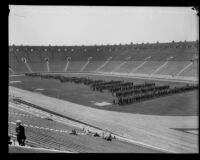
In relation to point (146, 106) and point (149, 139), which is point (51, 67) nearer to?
point (146, 106)

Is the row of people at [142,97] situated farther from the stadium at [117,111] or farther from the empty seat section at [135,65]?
the empty seat section at [135,65]

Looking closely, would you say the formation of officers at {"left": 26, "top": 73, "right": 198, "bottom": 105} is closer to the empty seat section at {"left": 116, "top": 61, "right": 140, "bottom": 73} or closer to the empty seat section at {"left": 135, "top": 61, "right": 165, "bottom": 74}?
the empty seat section at {"left": 135, "top": 61, "right": 165, "bottom": 74}

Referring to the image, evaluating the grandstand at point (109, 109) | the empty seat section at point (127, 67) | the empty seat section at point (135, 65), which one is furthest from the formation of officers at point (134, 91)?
the empty seat section at point (127, 67)

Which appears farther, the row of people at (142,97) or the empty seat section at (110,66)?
the empty seat section at (110,66)

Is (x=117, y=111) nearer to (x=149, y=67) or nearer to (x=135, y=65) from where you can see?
(x=149, y=67)

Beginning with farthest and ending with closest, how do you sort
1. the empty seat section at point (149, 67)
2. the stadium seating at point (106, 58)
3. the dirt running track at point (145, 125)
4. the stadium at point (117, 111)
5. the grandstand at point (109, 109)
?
the stadium seating at point (106, 58) < the empty seat section at point (149, 67) < the dirt running track at point (145, 125) < the grandstand at point (109, 109) < the stadium at point (117, 111)

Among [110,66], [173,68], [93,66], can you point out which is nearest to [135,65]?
[110,66]

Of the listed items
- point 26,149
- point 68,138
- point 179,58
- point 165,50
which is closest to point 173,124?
point 68,138
